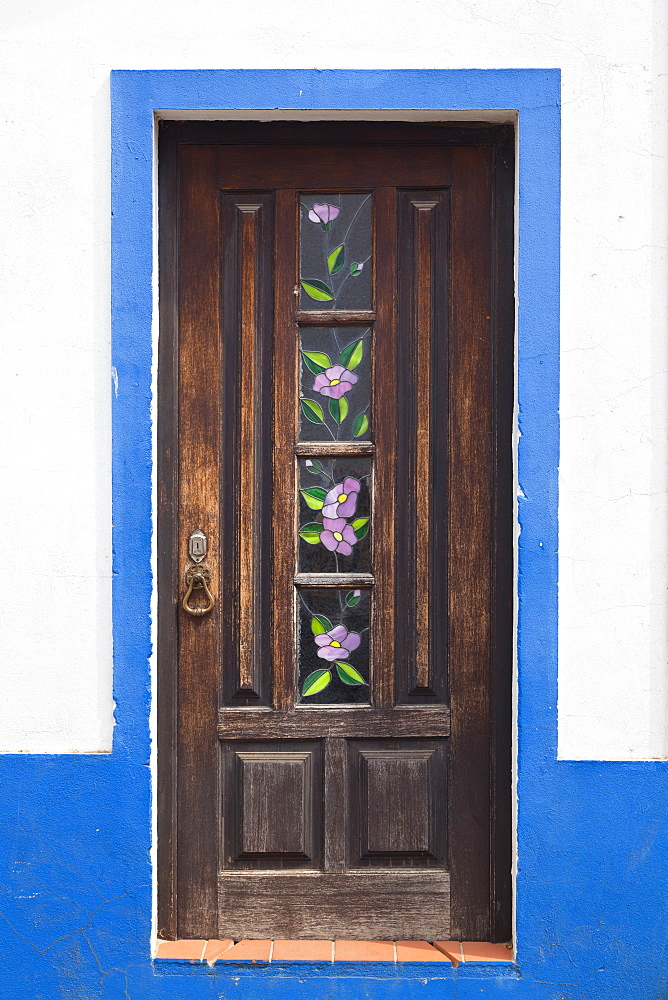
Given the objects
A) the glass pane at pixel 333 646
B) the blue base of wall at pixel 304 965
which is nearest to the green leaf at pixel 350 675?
the glass pane at pixel 333 646

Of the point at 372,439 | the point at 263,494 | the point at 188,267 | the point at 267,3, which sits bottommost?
the point at 263,494

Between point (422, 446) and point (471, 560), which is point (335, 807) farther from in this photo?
point (422, 446)

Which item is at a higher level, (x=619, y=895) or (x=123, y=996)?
(x=619, y=895)

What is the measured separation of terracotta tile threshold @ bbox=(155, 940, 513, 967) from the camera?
8.35 ft

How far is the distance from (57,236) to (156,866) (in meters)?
1.90

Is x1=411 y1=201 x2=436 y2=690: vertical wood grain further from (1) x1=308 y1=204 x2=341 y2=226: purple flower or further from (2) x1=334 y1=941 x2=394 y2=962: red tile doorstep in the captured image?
(2) x1=334 y1=941 x2=394 y2=962: red tile doorstep

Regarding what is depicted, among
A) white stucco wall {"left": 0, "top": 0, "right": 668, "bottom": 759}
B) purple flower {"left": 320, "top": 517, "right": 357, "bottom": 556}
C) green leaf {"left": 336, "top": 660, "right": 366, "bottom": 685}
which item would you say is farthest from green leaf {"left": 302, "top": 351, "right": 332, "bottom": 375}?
green leaf {"left": 336, "top": 660, "right": 366, "bottom": 685}

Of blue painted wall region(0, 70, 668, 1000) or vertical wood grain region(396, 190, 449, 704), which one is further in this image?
vertical wood grain region(396, 190, 449, 704)

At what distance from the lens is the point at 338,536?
8.85ft

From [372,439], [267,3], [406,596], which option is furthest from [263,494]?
[267,3]

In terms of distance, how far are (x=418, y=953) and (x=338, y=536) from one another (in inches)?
49.6

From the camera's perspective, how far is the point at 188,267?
2.67 meters

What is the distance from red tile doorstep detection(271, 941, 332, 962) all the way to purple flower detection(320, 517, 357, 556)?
118 cm

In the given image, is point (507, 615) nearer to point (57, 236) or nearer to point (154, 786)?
point (154, 786)
